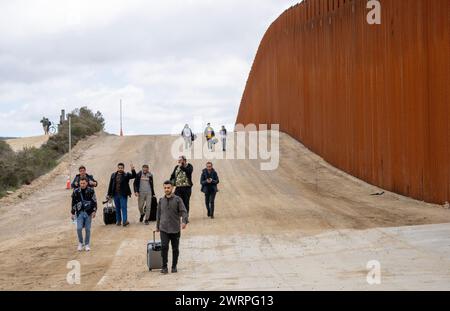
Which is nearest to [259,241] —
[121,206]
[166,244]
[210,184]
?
[166,244]

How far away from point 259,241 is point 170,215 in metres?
4.13

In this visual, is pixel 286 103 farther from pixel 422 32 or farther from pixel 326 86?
pixel 422 32

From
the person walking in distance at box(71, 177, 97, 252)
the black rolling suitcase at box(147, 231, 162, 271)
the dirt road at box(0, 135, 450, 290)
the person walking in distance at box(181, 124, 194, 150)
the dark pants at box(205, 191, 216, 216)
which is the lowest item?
the dirt road at box(0, 135, 450, 290)

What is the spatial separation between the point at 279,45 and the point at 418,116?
2351 cm

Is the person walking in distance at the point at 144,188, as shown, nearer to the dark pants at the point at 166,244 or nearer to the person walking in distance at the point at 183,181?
the person walking in distance at the point at 183,181

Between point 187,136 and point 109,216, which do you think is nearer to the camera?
point 109,216

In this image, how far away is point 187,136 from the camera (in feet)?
125

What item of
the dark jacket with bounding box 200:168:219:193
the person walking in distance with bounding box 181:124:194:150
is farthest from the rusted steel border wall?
the dark jacket with bounding box 200:168:219:193

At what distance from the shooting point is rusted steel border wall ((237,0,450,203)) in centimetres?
2150

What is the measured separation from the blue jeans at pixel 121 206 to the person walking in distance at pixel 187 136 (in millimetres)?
18036

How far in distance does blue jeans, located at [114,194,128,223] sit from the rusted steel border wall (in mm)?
9117

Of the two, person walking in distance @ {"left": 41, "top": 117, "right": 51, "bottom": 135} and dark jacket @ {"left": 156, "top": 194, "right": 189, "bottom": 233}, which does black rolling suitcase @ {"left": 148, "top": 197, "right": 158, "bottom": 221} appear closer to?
dark jacket @ {"left": 156, "top": 194, "right": 189, "bottom": 233}

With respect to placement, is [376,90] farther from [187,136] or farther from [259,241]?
[187,136]

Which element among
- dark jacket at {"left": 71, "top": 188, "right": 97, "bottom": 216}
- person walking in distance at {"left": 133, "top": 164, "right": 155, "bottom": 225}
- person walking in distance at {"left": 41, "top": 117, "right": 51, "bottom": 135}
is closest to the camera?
dark jacket at {"left": 71, "top": 188, "right": 97, "bottom": 216}
